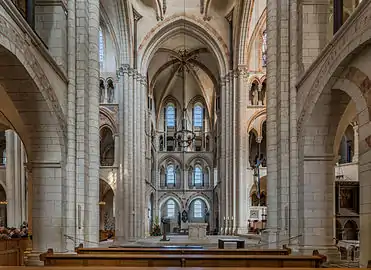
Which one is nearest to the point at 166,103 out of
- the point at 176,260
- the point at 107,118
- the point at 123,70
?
the point at 123,70

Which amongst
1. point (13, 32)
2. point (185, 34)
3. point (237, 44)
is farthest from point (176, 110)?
point (13, 32)

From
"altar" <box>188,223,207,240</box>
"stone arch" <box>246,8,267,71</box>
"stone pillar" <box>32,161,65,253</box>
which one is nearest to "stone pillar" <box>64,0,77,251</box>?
"stone pillar" <box>32,161,65,253</box>

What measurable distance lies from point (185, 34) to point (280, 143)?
65.3ft

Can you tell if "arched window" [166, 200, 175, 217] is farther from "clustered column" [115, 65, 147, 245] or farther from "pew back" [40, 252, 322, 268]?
"pew back" [40, 252, 322, 268]

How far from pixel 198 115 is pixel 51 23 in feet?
121

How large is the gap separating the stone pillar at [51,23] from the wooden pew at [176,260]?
5655mm

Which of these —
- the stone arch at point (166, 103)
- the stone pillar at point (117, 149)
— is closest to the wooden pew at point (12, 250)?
the stone pillar at point (117, 149)

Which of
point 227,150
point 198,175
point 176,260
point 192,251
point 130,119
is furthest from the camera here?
point 198,175

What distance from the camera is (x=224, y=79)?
31250mm

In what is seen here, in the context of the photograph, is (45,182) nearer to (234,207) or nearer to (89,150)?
(89,150)

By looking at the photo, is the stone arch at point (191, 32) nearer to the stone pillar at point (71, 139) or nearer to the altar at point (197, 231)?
the altar at point (197, 231)

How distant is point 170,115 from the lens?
49.1 meters

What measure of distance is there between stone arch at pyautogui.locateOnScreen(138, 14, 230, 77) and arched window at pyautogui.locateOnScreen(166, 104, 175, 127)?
17.9m

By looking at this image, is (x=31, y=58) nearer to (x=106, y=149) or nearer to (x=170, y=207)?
(x=106, y=149)
